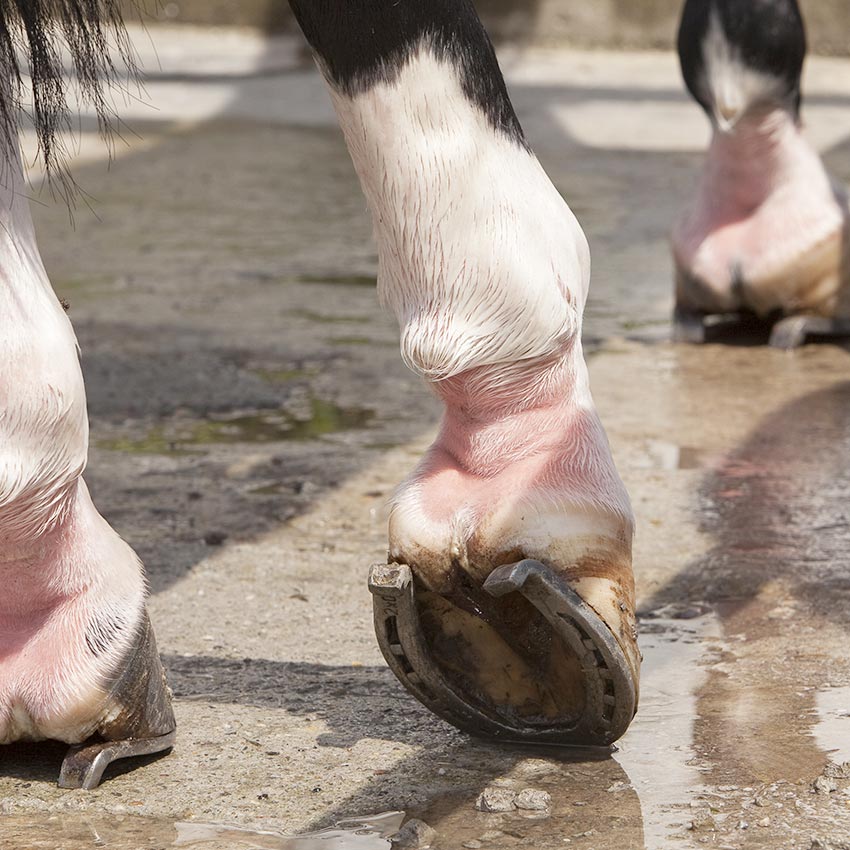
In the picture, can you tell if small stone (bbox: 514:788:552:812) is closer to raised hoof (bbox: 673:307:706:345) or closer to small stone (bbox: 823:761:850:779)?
small stone (bbox: 823:761:850:779)

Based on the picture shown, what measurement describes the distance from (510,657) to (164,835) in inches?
15.0

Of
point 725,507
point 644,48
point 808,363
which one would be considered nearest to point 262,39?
point 644,48

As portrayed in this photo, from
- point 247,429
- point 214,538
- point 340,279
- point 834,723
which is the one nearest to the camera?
point 834,723

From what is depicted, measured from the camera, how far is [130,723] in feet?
5.59

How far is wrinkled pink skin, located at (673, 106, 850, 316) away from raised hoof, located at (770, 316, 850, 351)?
1.0 inches

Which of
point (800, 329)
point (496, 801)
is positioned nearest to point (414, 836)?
point (496, 801)

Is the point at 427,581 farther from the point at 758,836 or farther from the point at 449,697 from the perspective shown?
the point at 758,836

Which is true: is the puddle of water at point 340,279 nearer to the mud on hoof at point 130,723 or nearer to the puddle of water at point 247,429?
the puddle of water at point 247,429

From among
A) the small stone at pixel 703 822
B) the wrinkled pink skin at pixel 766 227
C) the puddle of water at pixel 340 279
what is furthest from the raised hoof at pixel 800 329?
the small stone at pixel 703 822

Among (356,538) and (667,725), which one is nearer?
(667,725)

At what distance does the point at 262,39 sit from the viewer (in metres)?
9.70

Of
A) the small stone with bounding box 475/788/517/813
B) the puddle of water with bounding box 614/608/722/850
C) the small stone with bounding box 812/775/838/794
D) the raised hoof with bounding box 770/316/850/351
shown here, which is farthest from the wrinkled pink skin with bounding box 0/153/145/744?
the raised hoof with bounding box 770/316/850/351

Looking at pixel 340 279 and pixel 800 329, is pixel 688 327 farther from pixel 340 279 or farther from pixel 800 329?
pixel 340 279

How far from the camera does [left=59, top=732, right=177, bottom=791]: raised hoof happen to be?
5.50 ft
